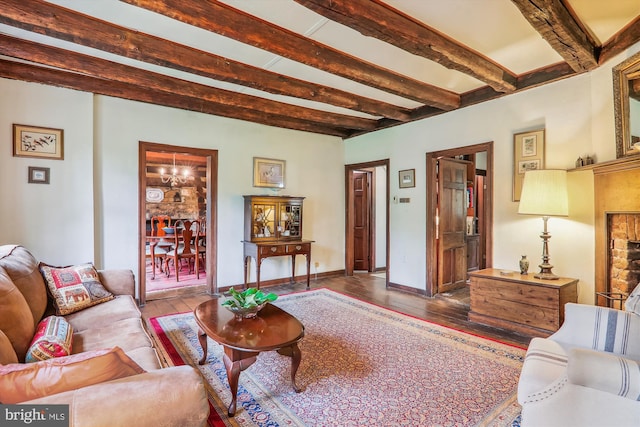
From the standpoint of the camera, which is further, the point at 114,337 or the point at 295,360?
the point at 295,360

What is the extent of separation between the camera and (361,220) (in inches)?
260

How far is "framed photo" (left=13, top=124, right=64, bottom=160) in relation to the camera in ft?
11.1

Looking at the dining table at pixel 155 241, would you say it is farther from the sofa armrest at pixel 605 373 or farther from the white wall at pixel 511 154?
the sofa armrest at pixel 605 373

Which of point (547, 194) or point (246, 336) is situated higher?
point (547, 194)

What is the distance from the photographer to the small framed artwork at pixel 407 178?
15.9ft

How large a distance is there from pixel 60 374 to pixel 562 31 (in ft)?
11.1

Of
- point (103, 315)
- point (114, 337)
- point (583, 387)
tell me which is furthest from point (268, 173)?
point (583, 387)

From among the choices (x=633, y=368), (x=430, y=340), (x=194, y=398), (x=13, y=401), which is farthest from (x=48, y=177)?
A: (x=633, y=368)

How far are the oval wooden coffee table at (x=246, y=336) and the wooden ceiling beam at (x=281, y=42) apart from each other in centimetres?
205

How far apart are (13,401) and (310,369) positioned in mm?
1815

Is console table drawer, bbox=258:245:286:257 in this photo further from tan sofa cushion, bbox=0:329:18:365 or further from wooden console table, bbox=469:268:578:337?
tan sofa cushion, bbox=0:329:18:365

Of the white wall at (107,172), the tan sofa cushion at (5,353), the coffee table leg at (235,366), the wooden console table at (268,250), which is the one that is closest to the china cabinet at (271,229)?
the wooden console table at (268,250)

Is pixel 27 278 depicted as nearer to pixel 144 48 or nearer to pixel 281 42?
pixel 144 48

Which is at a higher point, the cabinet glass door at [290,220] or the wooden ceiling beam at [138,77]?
the wooden ceiling beam at [138,77]
